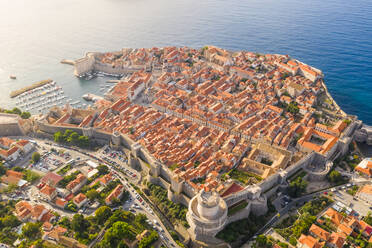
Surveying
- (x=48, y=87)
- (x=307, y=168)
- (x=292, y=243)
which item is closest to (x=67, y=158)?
(x=48, y=87)

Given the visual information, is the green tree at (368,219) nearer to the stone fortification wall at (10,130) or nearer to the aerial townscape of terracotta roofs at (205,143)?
the aerial townscape of terracotta roofs at (205,143)

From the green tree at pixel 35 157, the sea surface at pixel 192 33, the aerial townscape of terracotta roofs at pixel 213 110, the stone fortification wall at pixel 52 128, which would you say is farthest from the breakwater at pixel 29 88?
the green tree at pixel 35 157

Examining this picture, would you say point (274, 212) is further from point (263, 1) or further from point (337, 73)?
point (263, 1)

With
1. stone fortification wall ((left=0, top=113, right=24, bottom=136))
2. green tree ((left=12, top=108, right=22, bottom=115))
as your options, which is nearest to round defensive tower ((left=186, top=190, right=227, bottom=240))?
stone fortification wall ((left=0, top=113, right=24, bottom=136))

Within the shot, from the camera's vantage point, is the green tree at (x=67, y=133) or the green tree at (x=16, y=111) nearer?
the green tree at (x=67, y=133)

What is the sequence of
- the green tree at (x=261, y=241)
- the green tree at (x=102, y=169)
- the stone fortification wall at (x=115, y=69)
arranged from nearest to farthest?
the green tree at (x=261, y=241) → the green tree at (x=102, y=169) → the stone fortification wall at (x=115, y=69)

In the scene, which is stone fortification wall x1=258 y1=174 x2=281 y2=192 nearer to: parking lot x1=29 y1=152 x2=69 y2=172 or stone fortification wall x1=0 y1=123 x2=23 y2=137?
parking lot x1=29 y1=152 x2=69 y2=172

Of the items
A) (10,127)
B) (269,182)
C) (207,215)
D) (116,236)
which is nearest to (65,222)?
(116,236)
